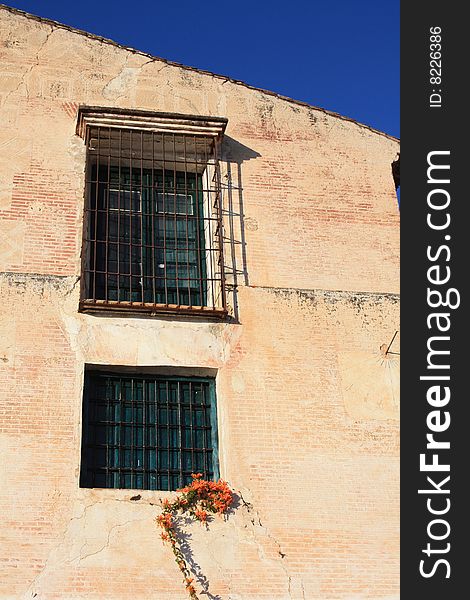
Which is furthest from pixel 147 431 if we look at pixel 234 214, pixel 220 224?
pixel 234 214

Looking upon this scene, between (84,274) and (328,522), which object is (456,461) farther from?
(84,274)

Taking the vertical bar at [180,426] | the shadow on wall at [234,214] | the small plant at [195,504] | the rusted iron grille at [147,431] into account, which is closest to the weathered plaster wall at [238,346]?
the shadow on wall at [234,214]

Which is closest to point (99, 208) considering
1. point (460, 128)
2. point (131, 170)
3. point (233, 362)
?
point (131, 170)

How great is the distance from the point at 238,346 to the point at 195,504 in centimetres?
193

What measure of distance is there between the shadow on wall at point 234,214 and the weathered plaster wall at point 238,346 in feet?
0.09

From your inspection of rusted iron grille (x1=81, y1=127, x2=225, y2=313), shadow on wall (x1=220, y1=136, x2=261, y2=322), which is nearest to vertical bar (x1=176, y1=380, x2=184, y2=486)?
rusted iron grille (x1=81, y1=127, x2=225, y2=313)

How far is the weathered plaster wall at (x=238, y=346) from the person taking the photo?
968cm

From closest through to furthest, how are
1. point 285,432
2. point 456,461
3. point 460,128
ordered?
1. point 456,461
2. point 460,128
3. point 285,432

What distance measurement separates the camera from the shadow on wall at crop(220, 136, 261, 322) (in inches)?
458

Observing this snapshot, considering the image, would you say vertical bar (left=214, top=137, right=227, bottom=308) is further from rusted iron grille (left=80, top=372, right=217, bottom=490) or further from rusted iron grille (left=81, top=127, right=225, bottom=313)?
rusted iron grille (left=80, top=372, right=217, bottom=490)

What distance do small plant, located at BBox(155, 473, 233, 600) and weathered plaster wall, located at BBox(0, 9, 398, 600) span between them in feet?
0.45

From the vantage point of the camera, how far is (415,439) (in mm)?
9312

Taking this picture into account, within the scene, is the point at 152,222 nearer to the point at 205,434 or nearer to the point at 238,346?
the point at 238,346

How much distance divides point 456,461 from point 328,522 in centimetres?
169
